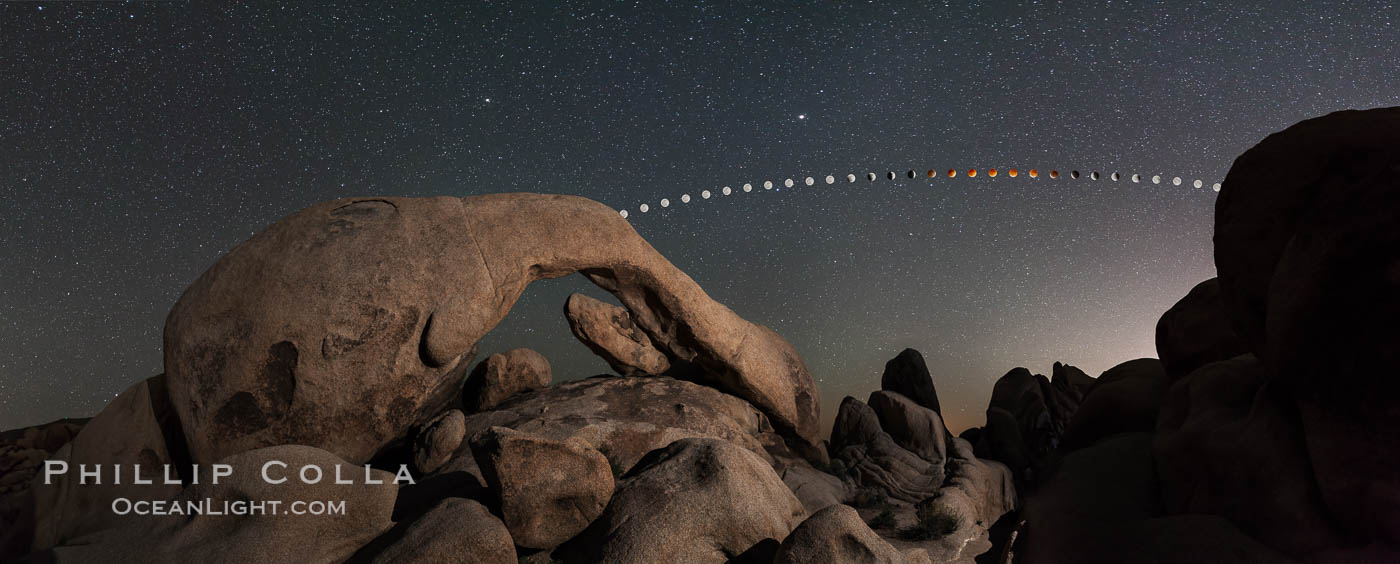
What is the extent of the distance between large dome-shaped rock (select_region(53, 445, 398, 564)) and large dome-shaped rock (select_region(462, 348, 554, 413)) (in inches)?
282

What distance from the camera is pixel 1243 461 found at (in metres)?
4.91

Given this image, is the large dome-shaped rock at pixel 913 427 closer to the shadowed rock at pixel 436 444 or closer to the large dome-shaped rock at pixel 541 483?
the shadowed rock at pixel 436 444

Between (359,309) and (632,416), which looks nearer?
(359,309)

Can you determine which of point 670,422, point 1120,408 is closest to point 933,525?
point 1120,408

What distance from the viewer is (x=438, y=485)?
9.35 meters

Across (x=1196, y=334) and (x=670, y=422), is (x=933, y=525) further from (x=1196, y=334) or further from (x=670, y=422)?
(x=1196, y=334)

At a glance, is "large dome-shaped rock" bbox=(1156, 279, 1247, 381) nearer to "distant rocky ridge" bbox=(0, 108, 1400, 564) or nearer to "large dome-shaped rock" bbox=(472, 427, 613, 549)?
"distant rocky ridge" bbox=(0, 108, 1400, 564)

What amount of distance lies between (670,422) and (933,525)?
542cm

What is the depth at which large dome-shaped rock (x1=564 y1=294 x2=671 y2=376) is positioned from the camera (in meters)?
15.2

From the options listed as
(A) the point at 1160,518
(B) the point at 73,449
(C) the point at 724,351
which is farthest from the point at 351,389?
(A) the point at 1160,518

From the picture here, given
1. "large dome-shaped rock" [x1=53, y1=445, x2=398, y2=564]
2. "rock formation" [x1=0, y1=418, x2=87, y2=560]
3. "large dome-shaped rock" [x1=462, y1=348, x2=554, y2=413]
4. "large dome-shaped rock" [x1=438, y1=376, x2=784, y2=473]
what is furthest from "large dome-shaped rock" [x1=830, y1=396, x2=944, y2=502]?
"rock formation" [x1=0, y1=418, x2=87, y2=560]

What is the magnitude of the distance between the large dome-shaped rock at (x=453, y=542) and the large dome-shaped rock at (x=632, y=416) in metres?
3.90

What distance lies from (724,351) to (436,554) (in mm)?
9068

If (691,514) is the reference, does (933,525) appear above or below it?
below
